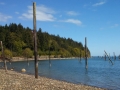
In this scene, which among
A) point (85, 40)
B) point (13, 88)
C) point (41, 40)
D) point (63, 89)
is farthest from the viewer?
point (41, 40)

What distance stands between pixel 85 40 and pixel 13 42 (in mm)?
125519

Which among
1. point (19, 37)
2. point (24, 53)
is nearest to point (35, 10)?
point (24, 53)

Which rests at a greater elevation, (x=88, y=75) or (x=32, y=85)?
(x=32, y=85)

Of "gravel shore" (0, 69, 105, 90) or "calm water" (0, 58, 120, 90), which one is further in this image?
"calm water" (0, 58, 120, 90)

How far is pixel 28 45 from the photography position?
613ft

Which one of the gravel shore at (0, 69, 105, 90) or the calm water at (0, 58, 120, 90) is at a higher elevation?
the gravel shore at (0, 69, 105, 90)

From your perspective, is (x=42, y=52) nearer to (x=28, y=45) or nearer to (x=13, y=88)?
(x=28, y=45)

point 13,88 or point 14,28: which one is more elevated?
point 14,28

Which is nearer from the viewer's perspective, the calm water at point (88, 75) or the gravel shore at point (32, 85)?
the gravel shore at point (32, 85)

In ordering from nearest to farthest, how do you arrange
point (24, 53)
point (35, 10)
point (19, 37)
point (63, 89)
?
1. point (63, 89)
2. point (35, 10)
3. point (24, 53)
4. point (19, 37)

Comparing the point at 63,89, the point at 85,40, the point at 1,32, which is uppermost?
the point at 1,32

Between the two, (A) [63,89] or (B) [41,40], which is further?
(B) [41,40]

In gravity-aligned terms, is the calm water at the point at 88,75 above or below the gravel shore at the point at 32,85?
below

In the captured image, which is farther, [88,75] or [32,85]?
[88,75]
